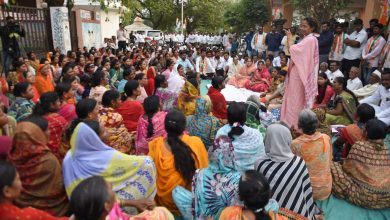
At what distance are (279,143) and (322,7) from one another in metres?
9.44

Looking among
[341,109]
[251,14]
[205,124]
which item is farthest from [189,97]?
[251,14]

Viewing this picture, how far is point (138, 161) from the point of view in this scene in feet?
8.69

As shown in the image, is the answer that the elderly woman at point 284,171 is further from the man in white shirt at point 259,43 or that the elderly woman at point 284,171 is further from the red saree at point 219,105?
the man in white shirt at point 259,43

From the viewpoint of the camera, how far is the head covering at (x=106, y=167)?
92.6 inches

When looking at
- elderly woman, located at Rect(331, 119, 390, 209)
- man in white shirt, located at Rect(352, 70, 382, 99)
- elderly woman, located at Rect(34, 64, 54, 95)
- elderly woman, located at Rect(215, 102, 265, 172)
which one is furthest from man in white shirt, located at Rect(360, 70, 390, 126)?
elderly woman, located at Rect(34, 64, 54, 95)

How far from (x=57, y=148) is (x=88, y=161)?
88 cm

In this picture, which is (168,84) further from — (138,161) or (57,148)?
(138,161)

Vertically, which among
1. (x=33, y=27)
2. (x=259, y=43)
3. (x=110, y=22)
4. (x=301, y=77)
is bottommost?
(x=301, y=77)

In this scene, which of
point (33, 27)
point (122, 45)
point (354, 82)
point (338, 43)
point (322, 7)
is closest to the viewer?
point (354, 82)

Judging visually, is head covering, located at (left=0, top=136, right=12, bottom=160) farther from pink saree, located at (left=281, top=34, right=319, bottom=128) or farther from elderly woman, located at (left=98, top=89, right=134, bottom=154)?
pink saree, located at (left=281, top=34, right=319, bottom=128)

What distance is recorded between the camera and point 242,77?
9.27 meters

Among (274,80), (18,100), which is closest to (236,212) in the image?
(18,100)

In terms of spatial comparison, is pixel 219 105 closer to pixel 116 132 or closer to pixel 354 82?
pixel 116 132

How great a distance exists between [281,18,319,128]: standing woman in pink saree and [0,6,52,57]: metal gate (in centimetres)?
775
